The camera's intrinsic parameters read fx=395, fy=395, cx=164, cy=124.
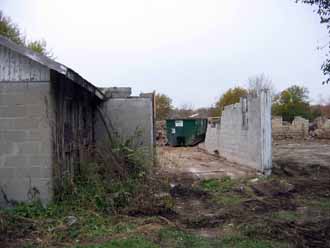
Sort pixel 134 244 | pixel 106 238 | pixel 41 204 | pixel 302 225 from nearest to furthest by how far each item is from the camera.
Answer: pixel 134 244 → pixel 106 238 → pixel 302 225 → pixel 41 204

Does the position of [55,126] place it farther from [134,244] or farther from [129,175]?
[134,244]

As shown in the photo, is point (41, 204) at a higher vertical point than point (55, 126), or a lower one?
lower

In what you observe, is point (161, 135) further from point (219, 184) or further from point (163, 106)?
point (219, 184)

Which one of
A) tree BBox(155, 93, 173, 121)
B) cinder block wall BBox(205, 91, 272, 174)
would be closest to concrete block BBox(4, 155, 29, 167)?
cinder block wall BBox(205, 91, 272, 174)

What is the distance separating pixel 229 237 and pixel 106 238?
1699mm

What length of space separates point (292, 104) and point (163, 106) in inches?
464

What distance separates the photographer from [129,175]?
25.5 ft

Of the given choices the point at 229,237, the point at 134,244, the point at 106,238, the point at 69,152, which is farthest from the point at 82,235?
the point at 69,152

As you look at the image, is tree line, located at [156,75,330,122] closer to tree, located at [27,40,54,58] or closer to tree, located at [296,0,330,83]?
tree, located at [27,40,54,58]

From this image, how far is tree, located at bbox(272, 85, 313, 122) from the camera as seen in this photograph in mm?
34219

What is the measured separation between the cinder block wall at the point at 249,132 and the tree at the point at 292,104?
20.3 m

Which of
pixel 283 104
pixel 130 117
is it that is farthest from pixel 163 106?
pixel 130 117

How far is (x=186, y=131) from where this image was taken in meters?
24.7

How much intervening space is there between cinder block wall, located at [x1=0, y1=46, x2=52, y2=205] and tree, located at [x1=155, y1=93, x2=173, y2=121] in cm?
2986
